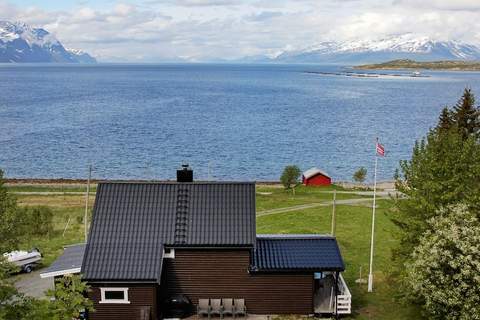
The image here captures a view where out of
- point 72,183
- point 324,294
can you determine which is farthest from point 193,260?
point 72,183

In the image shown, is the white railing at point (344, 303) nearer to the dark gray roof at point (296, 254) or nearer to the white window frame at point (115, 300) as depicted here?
the dark gray roof at point (296, 254)

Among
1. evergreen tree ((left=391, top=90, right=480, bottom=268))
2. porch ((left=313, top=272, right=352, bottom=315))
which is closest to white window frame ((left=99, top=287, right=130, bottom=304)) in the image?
porch ((left=313, top=272, right=352, bottom=315))

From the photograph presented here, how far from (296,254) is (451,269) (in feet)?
26.4

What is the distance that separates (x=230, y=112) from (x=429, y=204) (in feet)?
444

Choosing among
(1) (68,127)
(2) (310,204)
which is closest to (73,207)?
(2) (310,204)

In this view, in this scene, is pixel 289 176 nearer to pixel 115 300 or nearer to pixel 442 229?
pixel 115 300

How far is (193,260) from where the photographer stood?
27.3 metres

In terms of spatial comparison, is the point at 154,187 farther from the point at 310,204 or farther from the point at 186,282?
the point at 310,204

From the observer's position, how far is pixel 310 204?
188ft

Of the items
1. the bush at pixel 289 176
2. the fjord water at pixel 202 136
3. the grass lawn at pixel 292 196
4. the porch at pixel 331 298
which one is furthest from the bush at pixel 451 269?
the fjord water at pixel 202 136

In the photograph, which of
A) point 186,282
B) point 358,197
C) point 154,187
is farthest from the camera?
point 358,197

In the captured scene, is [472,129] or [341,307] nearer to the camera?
[341,307]

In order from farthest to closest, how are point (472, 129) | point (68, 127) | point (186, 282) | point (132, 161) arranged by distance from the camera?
point (68, 127), point (132, 161), point (472, 129), point (186, 282)

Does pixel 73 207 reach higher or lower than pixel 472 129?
lower
